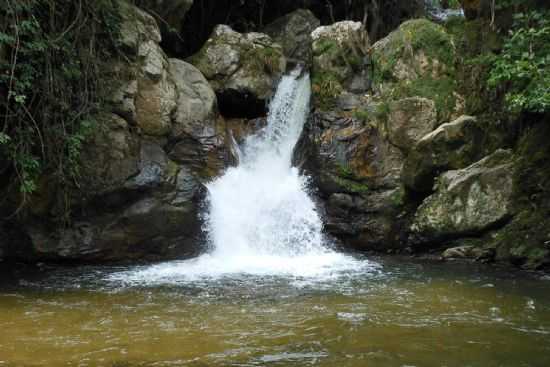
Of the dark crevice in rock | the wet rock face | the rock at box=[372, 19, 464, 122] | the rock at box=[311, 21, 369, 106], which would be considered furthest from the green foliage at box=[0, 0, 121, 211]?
the rock at box=[372, 19, 464, 122]

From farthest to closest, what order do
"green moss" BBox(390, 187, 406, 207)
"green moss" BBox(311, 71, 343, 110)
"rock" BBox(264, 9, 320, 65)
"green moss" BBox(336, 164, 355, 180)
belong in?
"rock" BBox(264, 9, 320, 65) → "green moss" BBox(311, 71, 343, 110) → "green moss" BBox(336, 164, 355, 180) → "green moss" BBox(390, 187, 406, 207)

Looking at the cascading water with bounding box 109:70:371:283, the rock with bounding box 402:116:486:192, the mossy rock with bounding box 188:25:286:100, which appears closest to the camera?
the cascading water with bounding box 109:70:371:283

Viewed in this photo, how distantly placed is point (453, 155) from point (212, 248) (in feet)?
14.8

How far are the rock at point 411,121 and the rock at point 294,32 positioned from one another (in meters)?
4.20

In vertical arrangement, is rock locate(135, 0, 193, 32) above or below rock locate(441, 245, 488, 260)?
above

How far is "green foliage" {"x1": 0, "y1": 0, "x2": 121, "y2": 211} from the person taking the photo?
7219 millimetres

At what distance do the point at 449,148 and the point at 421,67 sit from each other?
213 centimetres

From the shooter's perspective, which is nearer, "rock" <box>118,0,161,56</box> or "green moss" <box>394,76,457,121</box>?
"rock" <box>118,0,161,56</box>

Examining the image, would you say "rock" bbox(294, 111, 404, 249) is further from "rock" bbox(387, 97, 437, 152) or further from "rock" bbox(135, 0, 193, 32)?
"rock" bbox(135, 0, 193, 32)

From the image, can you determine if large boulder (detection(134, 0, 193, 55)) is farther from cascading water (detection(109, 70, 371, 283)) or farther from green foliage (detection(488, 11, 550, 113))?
green foliage (detection(488, 11, 550, 113))

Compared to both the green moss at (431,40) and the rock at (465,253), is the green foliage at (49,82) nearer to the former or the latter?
the green moss at (431,40)

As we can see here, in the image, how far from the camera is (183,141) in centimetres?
1019

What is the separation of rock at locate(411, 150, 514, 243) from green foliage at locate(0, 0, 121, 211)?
19.1 feet

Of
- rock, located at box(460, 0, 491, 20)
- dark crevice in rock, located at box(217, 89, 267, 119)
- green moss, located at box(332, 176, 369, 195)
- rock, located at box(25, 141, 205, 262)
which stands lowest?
rock, located at box(25, 141, 205, 262)
